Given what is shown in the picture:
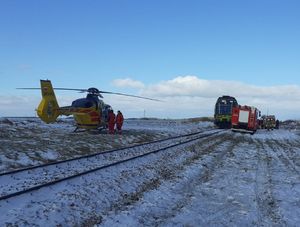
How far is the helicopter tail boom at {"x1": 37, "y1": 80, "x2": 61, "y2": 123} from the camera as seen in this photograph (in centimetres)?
3089

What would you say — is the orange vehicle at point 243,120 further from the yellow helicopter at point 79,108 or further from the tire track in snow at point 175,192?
the tire track in snow at point 175,192

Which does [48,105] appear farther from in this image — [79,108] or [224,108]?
[224,108]

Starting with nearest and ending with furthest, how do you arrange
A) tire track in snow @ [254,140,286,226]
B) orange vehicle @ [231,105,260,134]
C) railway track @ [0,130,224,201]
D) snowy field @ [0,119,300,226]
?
snowy field @ [0,119,300,226], tire track in snow @ [254,140,286,226], railway track @ [0,130,224,201], orange vehicle @ [231,105,260,134]

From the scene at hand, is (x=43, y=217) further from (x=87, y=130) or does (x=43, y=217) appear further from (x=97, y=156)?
(x=87, y=130)

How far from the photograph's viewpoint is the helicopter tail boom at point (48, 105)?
101 feet

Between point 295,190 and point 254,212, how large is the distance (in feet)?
11.9

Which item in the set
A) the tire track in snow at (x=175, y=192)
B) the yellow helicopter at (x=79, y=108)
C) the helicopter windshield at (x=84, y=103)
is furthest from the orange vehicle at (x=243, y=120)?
the tire track in snow at (x=175, y=192)

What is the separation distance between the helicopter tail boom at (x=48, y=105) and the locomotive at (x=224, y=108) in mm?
31230

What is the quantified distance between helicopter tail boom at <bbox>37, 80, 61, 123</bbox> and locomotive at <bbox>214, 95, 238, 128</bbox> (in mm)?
31230

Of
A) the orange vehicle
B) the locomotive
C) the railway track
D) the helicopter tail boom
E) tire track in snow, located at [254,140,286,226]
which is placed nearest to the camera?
tire track in snow, located at [254,140,286,226]

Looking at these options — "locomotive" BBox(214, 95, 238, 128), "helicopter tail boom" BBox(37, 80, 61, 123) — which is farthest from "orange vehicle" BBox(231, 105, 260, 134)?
"helicopter tail boom" BBox(37, 80, 61, 123)

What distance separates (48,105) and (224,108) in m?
32.3

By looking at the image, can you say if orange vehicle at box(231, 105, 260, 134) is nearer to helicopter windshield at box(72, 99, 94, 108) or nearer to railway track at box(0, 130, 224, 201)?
helicopter windshield at box(72, 99, 94, 108)

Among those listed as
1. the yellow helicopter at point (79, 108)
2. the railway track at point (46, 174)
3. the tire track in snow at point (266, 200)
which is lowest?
the railway track at point (46, 174)
